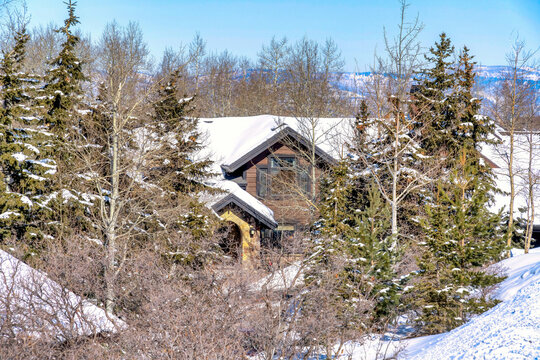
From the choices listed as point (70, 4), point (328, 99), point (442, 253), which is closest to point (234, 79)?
point (328, 99)

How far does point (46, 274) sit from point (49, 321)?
1947mm

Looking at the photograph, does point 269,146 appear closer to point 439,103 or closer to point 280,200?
point 280,200

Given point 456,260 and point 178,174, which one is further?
point 178,174

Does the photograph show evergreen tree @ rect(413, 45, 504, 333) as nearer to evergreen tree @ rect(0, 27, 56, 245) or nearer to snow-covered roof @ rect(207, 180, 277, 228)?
snow-covered roof @ rect(207, 180, 277, 228)

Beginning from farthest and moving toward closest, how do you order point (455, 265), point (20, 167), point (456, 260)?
1. point (20, 167)
2. point (455, 265)
3. point (456, 260)

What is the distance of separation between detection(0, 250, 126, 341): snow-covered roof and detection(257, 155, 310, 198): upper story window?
46.6 feet

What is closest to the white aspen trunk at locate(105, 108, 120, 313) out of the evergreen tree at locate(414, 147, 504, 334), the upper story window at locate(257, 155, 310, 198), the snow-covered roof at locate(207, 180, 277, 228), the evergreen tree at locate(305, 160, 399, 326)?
the evergreen tree at locate(305, 160, 399, 326)

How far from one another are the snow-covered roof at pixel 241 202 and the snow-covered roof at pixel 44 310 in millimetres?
10872

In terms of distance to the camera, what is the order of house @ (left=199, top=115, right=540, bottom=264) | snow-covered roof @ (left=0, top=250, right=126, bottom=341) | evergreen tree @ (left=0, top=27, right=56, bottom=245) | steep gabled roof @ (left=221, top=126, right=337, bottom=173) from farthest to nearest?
1. steep gabled roof @ (left=221, top=126, right=337, bottom=173)
2. house @ (left=199, top=115, right=540, bottom=264)
3. evergreen tree @ (left=0, top=27, right=56, bottom=245)
4. snow-covered roof @ (left=0, top=250, right=126, bottom=341)

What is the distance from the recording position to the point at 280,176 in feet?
85.4

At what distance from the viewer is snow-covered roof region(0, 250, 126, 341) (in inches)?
428

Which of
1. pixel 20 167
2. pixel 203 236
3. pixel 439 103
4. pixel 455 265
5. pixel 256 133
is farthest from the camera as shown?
pixel 256 133

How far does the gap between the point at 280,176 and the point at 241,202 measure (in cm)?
298

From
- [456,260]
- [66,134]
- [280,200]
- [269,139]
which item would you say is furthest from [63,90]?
[456,260]
